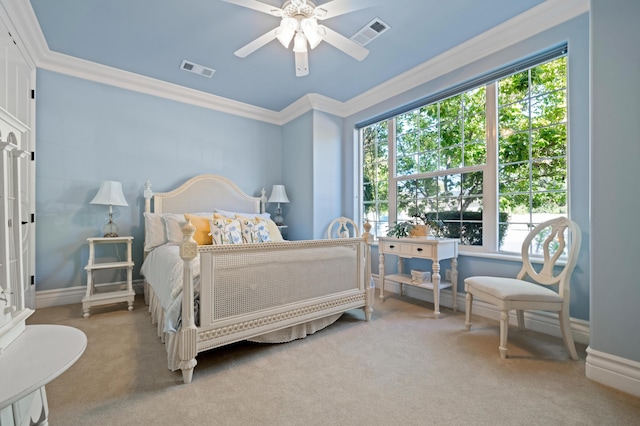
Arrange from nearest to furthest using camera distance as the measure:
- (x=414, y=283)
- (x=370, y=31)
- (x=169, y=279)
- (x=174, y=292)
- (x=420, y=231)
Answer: (x=174, y=292)
(x=169, y=279)
(x=370, y=31)
(x=414, y=283)
(x=420, y=231)

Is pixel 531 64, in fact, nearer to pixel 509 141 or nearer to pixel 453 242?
pixel 509 141

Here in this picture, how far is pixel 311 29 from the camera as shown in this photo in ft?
6.54

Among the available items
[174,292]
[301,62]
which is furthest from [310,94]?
[174,292]

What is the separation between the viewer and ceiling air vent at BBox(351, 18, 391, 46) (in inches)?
98.1

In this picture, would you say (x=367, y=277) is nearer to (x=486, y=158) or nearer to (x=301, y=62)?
(x=486, y=158)

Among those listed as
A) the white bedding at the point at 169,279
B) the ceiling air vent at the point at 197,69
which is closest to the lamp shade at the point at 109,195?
the white bedding at the point at 169,279

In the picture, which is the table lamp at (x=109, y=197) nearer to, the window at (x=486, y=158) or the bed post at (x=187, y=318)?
the bed post at (x=187, y=318)

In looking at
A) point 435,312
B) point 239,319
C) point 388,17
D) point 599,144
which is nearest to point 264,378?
point 239,319

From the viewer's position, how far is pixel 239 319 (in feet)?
6.21

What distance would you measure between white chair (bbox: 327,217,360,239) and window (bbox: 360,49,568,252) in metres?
0.49

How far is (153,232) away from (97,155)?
114 cm

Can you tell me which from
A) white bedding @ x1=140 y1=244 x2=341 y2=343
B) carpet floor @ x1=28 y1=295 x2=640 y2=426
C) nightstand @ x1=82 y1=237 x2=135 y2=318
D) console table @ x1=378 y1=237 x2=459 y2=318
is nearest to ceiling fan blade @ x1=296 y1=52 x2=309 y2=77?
white bedding @ x1=140 y1=244 x2=341 y2=343

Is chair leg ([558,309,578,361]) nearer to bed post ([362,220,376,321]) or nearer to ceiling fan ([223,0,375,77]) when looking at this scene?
bed post ([362,220,376,321])

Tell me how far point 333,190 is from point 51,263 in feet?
11.4
